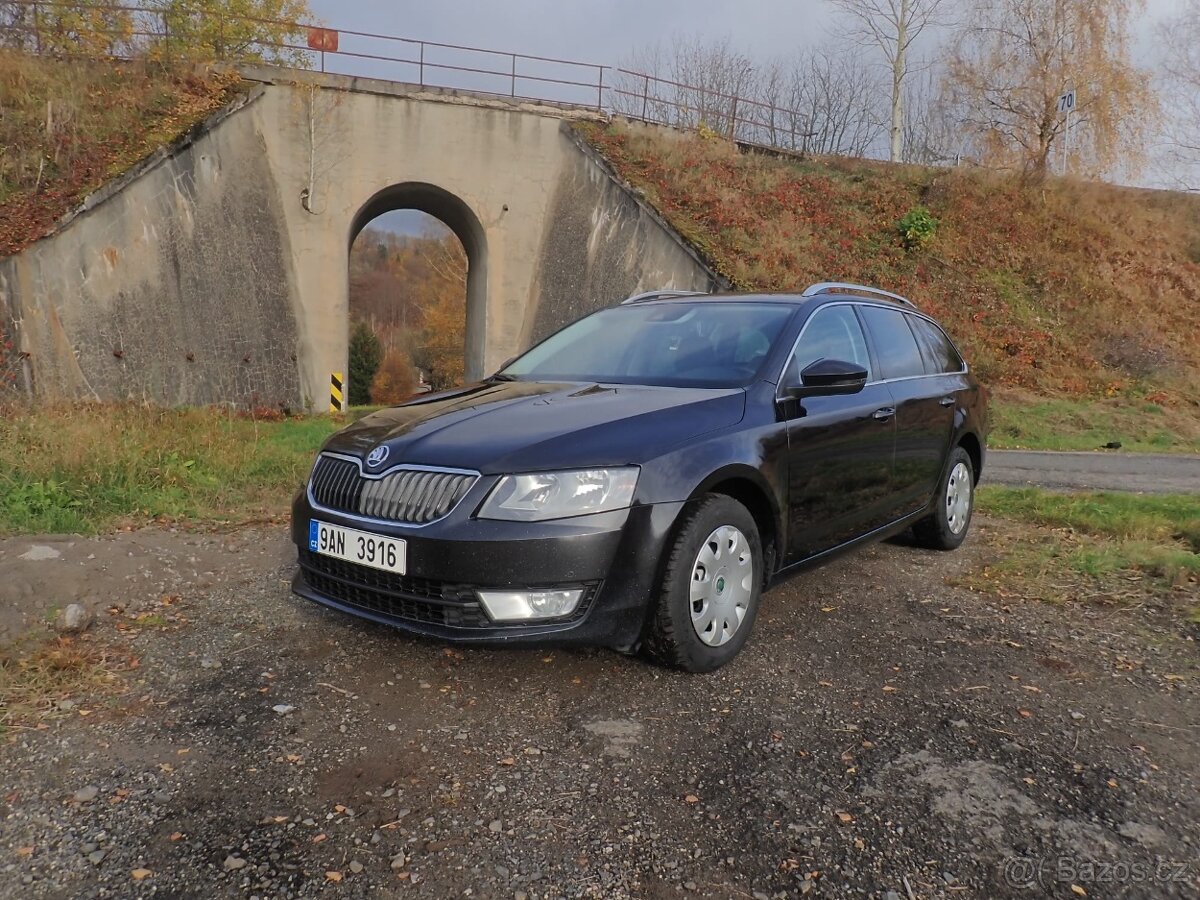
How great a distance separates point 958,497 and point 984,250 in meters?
17.3

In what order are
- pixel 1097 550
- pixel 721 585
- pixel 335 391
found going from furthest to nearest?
pixel 335 391, pixel 1097 550, pixel 721 585

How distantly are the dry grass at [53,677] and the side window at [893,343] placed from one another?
409 cm

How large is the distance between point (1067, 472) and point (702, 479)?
865 cm

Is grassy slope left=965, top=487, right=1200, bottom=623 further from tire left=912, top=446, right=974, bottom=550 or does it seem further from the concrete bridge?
the concrete bridge

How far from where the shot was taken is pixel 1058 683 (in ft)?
10.6

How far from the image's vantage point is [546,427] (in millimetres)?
→ 3086

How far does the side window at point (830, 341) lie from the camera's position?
153 inches

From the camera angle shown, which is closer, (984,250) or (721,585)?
(721,585)

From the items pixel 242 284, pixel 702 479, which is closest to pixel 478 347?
pixel 242 284

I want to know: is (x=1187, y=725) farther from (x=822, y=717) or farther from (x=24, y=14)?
(x=24, y=14)

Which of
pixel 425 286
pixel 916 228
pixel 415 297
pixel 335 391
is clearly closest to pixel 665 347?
pixel 335 391

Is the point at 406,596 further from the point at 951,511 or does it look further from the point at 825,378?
the point at 951,511

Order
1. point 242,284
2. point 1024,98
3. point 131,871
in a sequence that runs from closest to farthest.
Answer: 1. point 131,871
2. point 242,284
3. point 1024,98

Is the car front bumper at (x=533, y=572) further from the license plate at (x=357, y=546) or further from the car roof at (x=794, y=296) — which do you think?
the car roof at (x=794, y=296)
